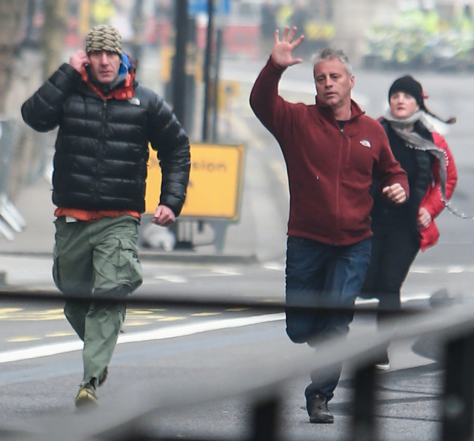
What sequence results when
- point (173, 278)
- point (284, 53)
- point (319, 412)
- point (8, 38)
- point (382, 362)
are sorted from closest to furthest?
point (382, 362) → point (319, 412) → point (284, 53) → point (173, 278) → point (8, 38)

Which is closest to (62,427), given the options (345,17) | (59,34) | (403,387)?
(403,387)

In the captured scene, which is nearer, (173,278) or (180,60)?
(173,278)

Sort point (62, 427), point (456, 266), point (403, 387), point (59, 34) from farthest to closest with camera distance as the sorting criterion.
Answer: point (59, 34) → point (456, 266) → point (403, 387) → point (62, 427)

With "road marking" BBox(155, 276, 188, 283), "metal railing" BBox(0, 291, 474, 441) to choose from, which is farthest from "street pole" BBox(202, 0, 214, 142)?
"metal railing" BBox(0, 291, 474, 441)

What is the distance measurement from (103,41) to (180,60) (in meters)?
7.46

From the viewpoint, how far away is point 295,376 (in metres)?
1.74

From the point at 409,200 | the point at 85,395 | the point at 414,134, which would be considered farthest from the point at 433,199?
the point at 85,395

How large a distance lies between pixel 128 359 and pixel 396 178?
1.71 m

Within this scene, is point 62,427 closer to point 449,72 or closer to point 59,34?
point 59,34

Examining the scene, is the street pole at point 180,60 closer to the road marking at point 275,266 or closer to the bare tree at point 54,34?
the road marking at point 275,266

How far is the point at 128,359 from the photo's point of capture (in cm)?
600

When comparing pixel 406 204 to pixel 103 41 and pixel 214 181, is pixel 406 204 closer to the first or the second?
pixel 103 41

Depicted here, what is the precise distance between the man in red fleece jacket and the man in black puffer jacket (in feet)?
2.03

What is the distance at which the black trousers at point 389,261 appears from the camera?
623 centimetres
